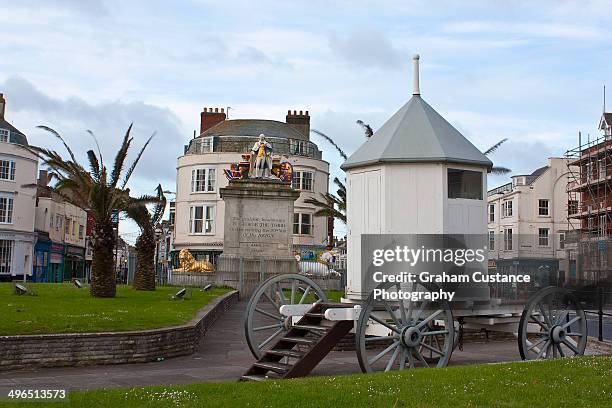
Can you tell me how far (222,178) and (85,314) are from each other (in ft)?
165

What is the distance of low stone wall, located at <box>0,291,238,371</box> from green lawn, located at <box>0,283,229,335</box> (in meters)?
0.63

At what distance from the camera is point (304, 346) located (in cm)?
1229

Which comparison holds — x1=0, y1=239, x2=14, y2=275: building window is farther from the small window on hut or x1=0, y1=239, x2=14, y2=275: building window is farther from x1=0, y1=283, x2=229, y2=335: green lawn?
the small window on hut

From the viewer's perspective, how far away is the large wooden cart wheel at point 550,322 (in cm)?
1260

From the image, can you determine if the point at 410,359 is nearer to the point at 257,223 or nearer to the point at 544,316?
the point at 544,316

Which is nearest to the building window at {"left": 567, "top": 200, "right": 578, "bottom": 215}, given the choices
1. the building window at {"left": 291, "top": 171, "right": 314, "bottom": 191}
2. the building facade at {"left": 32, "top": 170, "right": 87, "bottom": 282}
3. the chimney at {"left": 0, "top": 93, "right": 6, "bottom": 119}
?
the building window at {"left": 291, "top": 171, "right": 314, "bottom": 191}

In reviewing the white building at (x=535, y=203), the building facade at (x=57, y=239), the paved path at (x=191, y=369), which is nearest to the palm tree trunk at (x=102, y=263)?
the paved path at (x=191, y=369)

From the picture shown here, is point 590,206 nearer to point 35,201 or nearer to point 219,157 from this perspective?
point 219,157

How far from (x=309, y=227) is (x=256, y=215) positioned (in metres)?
31.6

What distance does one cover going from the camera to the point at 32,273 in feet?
204

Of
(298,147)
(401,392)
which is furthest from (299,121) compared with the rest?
(401,392)

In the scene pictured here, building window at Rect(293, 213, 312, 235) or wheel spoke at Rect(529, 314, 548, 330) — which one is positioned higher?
building window at Rect(293, 213, 312, 235)

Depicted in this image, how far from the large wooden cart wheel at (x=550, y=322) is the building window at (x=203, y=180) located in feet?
179

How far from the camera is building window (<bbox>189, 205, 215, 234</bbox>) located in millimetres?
65500
